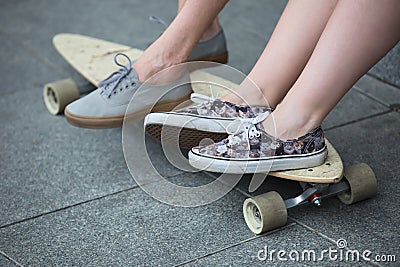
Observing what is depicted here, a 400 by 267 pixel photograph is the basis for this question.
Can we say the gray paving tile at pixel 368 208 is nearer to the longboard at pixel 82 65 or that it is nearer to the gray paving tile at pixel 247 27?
the longboard at pixel 82 65

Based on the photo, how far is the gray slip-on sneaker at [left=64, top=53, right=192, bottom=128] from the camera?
184 centimetres

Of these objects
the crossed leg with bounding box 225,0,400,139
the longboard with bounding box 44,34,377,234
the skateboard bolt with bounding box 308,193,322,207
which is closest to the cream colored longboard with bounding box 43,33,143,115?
the longboard with bounding box 44,34,377,234

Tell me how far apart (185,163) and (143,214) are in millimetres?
217

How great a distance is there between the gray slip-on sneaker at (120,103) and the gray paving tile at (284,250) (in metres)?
0.50

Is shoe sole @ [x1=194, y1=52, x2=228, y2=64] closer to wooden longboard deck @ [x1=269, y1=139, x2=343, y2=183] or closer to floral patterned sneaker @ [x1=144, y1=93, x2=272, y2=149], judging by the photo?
floral patterned sneaker @ [x1=144, y1=93, x2=272, y2=149]

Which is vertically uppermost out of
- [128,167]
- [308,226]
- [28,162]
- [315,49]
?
[315,49]

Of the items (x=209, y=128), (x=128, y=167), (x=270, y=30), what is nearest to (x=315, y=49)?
(x=209, y=128)

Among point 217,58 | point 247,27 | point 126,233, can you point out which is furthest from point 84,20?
point 126,233

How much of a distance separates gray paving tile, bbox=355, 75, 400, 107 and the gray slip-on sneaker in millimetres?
768

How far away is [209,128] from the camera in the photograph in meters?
1.66

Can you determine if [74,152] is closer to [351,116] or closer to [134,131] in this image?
[134,131]

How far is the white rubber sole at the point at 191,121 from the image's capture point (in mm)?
1645

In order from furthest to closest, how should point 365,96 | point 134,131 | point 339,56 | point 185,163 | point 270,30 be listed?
point 270,30 → point 365,96 → point 134,131 → point 185,163 → point 339,56

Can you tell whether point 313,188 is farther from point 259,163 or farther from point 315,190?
point 259,163
